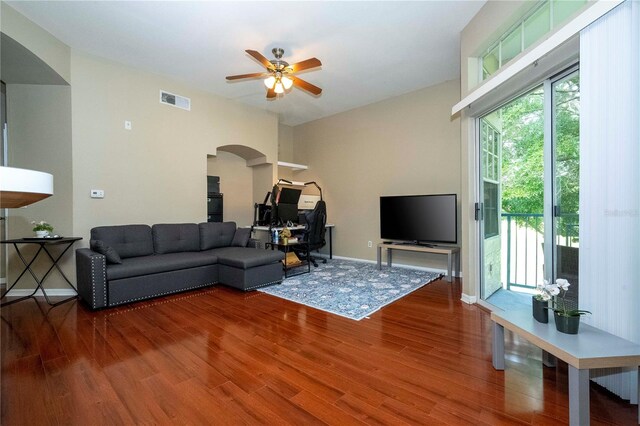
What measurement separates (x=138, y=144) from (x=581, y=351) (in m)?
5.05

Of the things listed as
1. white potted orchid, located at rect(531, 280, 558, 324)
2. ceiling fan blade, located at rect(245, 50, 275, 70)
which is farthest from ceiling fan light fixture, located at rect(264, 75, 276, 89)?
white potted orchid, located at rect(531, 280, 558, 324)

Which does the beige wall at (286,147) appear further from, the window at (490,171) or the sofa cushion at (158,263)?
the window at (490,171)

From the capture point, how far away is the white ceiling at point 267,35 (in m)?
2.82

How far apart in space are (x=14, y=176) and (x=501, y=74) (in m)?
3.30

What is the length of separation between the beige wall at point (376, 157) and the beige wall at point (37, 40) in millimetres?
4398

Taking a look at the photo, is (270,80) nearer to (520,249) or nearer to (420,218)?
(420,218)

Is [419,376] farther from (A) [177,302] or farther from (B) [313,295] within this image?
(A) [177,302]

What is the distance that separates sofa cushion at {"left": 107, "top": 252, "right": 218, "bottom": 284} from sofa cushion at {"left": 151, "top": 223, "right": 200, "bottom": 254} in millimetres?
169

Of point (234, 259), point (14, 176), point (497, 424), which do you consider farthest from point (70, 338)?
point (497, 424)

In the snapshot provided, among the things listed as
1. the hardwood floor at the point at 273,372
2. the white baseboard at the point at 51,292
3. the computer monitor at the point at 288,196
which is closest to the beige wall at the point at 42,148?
the white baseboard at the point at 51,292

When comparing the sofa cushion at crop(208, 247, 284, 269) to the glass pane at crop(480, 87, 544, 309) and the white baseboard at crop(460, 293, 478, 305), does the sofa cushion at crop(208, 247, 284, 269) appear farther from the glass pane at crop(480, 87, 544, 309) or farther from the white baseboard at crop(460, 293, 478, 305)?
the glass pane at crop(480, 87, 544, 309)

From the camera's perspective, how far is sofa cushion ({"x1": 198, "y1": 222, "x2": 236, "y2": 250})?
14.3 ft

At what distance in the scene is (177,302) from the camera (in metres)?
3.26

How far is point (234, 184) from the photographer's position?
238 inches
